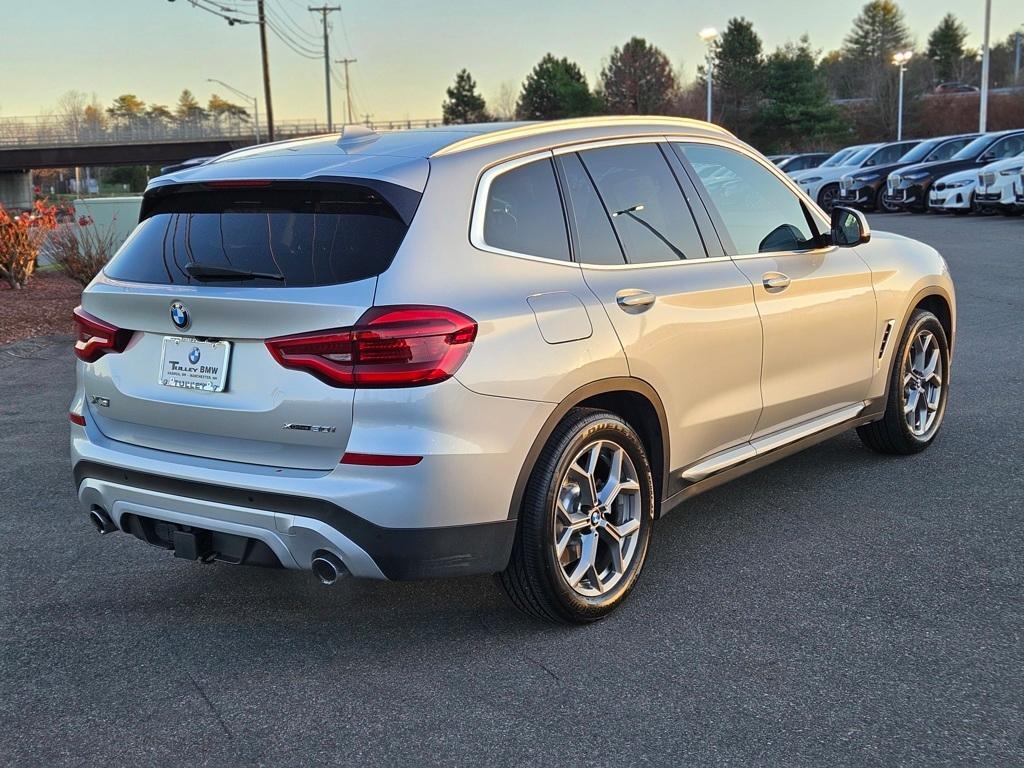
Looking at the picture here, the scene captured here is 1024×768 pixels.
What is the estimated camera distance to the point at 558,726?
3.19m

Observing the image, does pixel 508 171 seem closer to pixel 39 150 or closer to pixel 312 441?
pixel 312 441

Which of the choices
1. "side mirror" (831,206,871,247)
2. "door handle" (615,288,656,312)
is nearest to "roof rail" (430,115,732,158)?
"door handle" (615,288,656,312)

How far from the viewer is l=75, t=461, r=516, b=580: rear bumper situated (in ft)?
11.0

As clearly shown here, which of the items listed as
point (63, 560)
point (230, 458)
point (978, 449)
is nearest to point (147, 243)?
point (230, 458)

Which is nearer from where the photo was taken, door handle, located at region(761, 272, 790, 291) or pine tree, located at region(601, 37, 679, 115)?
door handle, located at region(761, 272, 790, 291)

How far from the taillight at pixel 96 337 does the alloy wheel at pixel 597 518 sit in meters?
1.65

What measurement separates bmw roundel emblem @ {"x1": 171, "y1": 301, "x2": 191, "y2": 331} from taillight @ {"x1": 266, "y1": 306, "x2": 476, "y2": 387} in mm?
462

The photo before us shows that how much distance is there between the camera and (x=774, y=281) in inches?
186

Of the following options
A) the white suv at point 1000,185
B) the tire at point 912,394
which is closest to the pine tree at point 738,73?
the white suv at point 1000,185

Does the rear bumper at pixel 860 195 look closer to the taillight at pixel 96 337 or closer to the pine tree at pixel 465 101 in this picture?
the taillight at pixel 96 337

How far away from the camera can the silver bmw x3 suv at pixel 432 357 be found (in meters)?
3.32

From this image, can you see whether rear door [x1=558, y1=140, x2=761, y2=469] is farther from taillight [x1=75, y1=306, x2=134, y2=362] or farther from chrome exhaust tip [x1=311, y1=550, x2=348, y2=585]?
taillight [x1=75, y1=306, x2=134, y2=362]

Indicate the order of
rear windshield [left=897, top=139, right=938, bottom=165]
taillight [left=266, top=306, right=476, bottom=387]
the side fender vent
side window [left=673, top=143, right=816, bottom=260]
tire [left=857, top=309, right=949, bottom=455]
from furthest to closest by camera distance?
rear windshield [left=897, top=139, right=938, bottom=165]
tire [left=857, top=309, right=949, bottom=455]
the side fender vent
side window [left=673, top=143, right=816, bottom=260]
taillight [left=266, top=306, right=476, bottom=387]

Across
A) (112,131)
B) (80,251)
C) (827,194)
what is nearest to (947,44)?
(112,131)
